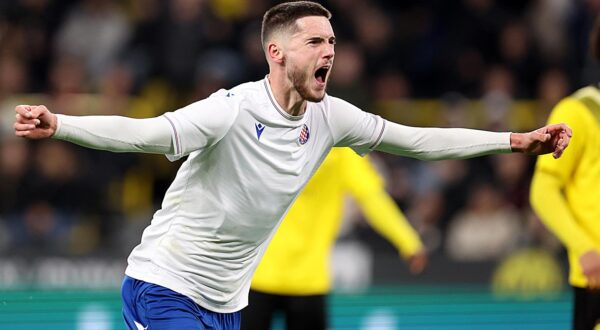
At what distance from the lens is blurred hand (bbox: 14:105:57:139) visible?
4.35 metres

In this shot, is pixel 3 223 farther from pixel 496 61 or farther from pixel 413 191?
pixel 496 61

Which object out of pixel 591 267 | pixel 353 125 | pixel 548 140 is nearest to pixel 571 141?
pixel 591 267

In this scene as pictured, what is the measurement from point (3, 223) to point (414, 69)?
475 cm

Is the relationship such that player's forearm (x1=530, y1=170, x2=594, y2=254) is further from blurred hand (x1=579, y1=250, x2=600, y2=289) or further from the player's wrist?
the player's wrist

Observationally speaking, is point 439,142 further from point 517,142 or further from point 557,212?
point 557,212

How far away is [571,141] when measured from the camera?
5930mm

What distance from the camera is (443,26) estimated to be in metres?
13.7

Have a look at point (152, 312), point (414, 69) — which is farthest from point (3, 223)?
point (152, 312)

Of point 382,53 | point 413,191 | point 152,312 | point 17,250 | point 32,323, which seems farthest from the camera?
point 382,53

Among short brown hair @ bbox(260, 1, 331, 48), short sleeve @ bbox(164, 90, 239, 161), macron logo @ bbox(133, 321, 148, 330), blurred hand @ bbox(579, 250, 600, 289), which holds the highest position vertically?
short brown hair @ bbox(260, 1, 331, 48)

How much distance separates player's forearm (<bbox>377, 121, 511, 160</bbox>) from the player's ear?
0.57 m

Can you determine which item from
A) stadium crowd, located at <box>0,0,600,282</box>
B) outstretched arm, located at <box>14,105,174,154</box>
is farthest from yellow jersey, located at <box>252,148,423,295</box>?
stadium crowd, located at <box>0,0,600,282</box>

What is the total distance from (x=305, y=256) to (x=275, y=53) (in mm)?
2221

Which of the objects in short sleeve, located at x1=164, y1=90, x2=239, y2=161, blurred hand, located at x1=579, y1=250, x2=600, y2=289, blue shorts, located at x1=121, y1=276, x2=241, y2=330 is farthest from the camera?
blurred hand, located at x1=579, y1=250, x2=600, y2=289
